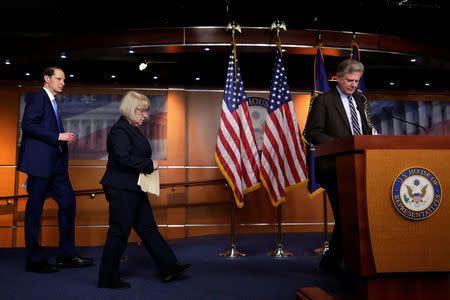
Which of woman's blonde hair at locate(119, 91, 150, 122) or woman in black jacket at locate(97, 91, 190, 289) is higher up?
woman's blonde hair at locate(119, 91, 150, 122)

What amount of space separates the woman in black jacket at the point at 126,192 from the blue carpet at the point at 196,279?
0.42 feet

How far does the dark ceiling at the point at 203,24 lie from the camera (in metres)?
4.71

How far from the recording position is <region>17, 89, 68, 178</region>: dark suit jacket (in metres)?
3.03

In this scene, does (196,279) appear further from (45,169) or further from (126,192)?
(45,169)

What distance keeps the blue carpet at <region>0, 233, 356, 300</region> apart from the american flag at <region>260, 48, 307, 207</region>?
786 mm

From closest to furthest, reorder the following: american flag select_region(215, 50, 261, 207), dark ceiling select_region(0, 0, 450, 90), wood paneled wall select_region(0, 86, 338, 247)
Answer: american flag select_region(215, 50, 261, 207), dark ceiling select_region(0, 0, 450, 90), wood paneled wall select_region(0, 86, 338, 247)

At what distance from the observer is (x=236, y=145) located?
3.98 m

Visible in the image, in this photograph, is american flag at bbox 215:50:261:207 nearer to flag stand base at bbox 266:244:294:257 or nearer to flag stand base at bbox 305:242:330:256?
flag stand base at bbox 266:244:294:257

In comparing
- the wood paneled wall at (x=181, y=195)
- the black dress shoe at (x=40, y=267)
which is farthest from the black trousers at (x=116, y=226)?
the wood paneled wall at (x=181, y=195)

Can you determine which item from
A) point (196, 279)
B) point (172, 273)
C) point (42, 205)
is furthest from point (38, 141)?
point (196, 279)

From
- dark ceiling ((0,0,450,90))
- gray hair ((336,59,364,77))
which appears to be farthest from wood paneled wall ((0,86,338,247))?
gray hair ((336,59,364,77))

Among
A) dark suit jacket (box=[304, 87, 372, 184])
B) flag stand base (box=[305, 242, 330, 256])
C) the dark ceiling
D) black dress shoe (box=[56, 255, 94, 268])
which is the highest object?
the dark ceiling

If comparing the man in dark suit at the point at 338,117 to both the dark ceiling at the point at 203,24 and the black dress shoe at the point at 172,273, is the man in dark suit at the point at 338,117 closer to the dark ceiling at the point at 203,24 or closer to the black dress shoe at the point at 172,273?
the black dress shoe at the point at 172,273

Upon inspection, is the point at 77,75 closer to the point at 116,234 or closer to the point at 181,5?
the point at 181,5
